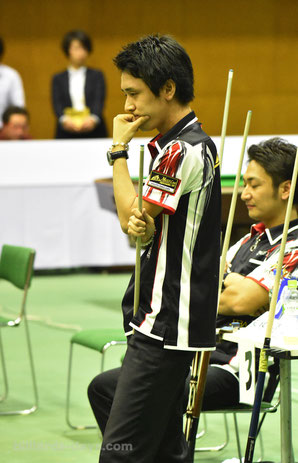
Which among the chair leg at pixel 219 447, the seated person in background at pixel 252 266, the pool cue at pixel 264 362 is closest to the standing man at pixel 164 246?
the pool cue at pixel 264 362

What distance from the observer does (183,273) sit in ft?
7.26

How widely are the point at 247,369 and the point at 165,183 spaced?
782mm

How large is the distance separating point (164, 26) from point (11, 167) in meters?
4.86

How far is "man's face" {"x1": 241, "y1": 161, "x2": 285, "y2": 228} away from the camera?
10.8 feet

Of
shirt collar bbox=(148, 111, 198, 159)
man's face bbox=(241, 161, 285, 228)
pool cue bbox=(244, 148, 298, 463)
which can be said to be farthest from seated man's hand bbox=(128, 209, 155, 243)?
man's face bbox=(241, 161, 285, 228)

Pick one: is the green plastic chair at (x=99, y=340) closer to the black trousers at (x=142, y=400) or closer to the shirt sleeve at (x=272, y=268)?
the shirt sleeve at (x=272, y=268)

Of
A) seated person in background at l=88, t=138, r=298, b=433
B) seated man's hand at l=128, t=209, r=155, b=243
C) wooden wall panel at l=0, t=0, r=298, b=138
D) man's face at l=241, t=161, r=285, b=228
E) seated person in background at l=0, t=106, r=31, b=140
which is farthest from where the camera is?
wooden wall panel at l=0, t=0, r=298, b=138

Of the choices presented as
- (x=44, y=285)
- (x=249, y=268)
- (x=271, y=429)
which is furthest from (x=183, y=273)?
(x=44, y=285)

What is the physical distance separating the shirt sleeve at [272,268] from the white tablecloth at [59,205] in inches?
207

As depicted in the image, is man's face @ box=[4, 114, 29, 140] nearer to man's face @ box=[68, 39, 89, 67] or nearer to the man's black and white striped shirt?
man's face @ box=[68, 39, 89, 67]

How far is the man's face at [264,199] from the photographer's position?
3.30 meters

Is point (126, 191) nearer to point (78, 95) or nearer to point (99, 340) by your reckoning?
point (99, 340)

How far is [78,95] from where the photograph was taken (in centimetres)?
939

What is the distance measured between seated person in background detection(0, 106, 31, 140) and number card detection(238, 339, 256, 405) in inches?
249
